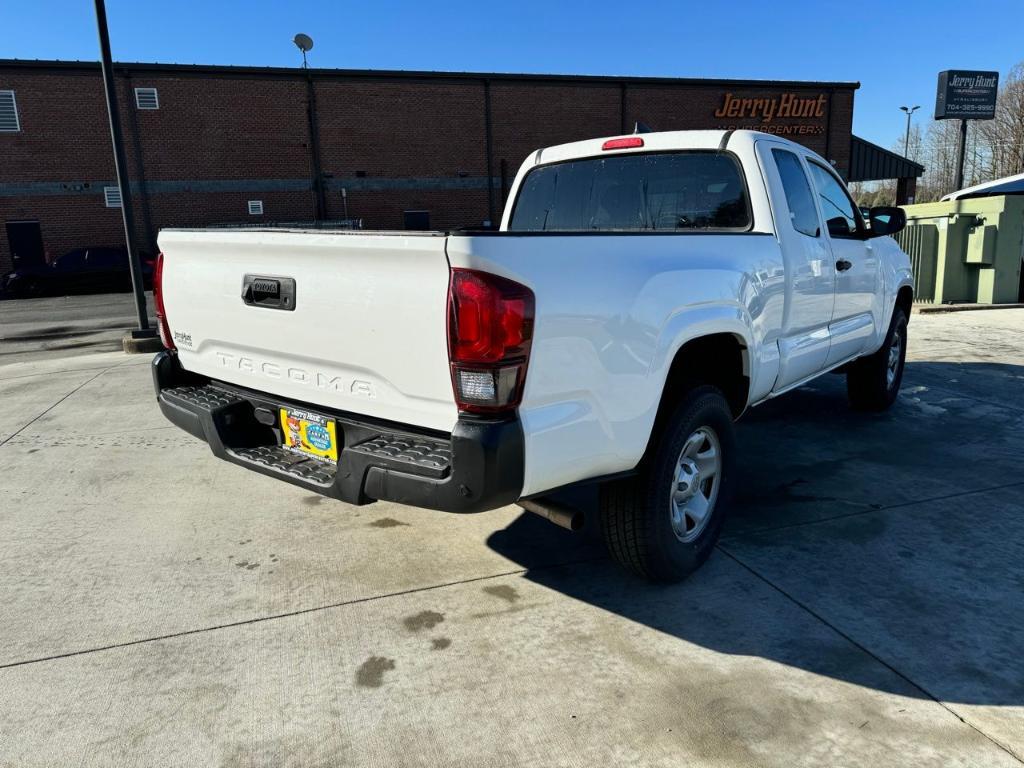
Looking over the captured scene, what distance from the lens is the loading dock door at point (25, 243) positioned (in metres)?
23.6

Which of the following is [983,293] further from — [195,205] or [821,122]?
[195,205]

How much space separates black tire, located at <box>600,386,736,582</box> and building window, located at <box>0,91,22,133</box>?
27.2 metres

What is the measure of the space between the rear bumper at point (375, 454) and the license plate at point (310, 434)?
29 mm

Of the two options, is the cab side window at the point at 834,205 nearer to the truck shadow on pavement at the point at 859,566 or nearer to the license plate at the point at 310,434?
the truck shadow on pavement at the point at 859,566

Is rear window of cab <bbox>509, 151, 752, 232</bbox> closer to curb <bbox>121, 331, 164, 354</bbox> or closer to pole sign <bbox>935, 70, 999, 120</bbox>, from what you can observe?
curb <bbox>121, 331, 164, 354</bbox>

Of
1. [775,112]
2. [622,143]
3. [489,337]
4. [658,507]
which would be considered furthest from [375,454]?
[775,112]

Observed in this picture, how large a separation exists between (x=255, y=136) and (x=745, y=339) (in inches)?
994

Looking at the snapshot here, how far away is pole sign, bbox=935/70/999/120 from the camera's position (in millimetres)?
27438

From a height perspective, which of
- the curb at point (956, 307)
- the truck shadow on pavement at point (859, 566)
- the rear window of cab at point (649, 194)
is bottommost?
the truck shadow on pavement at point (859, 566)

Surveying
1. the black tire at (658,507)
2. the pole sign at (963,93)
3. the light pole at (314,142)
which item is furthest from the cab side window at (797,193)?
the pole sign at (963,93)

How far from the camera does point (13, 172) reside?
917 inches

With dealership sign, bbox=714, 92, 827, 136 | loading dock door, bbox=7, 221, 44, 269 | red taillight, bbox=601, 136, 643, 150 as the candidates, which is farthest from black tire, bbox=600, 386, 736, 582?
dealership sign, bbox=714, 92, 827, 136

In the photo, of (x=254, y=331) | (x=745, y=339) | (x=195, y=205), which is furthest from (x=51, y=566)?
(x=195, y=205)

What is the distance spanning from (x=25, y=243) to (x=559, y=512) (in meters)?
27.1
